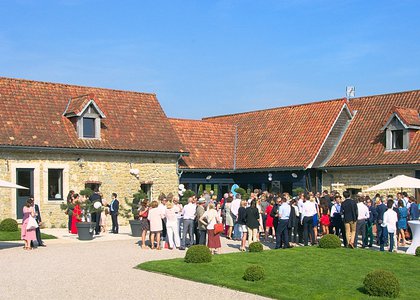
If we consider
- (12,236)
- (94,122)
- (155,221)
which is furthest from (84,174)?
(155,221)

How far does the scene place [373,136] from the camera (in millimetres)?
32000

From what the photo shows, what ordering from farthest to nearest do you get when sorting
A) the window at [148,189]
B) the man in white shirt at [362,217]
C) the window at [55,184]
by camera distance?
1. the window at [148,189]
2. the window at [55,184]
3. the man in white shirt at [362,217]

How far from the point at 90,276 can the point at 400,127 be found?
1908 cm

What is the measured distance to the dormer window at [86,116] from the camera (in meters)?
29.6

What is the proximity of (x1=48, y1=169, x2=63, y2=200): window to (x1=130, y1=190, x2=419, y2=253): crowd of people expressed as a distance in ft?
22.7

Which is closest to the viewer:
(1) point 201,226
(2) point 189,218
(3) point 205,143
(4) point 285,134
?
(1) point 201,226

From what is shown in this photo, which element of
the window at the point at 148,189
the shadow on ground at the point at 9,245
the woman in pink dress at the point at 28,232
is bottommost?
the shadow on ground at the point at 9,245

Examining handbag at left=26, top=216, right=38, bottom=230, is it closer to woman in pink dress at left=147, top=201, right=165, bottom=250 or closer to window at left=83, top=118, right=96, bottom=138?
woman in pink dress at left=147, top=201, right=165, bottom=250

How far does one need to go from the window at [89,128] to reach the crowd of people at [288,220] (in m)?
→ 8.16

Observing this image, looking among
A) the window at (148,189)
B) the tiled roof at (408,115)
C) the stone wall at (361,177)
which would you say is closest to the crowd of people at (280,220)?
the stone wall at (361,177)

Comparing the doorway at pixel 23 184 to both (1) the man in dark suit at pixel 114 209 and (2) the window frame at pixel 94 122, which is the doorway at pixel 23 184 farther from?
(1) the man in dark suit at pixel 114 209

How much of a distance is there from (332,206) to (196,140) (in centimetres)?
1424

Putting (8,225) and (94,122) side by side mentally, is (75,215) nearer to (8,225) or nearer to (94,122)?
(8,225)

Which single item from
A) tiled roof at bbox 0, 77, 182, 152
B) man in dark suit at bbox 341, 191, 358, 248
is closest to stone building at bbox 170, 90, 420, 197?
tiled roof at bbox 0, 77, 182, 152
